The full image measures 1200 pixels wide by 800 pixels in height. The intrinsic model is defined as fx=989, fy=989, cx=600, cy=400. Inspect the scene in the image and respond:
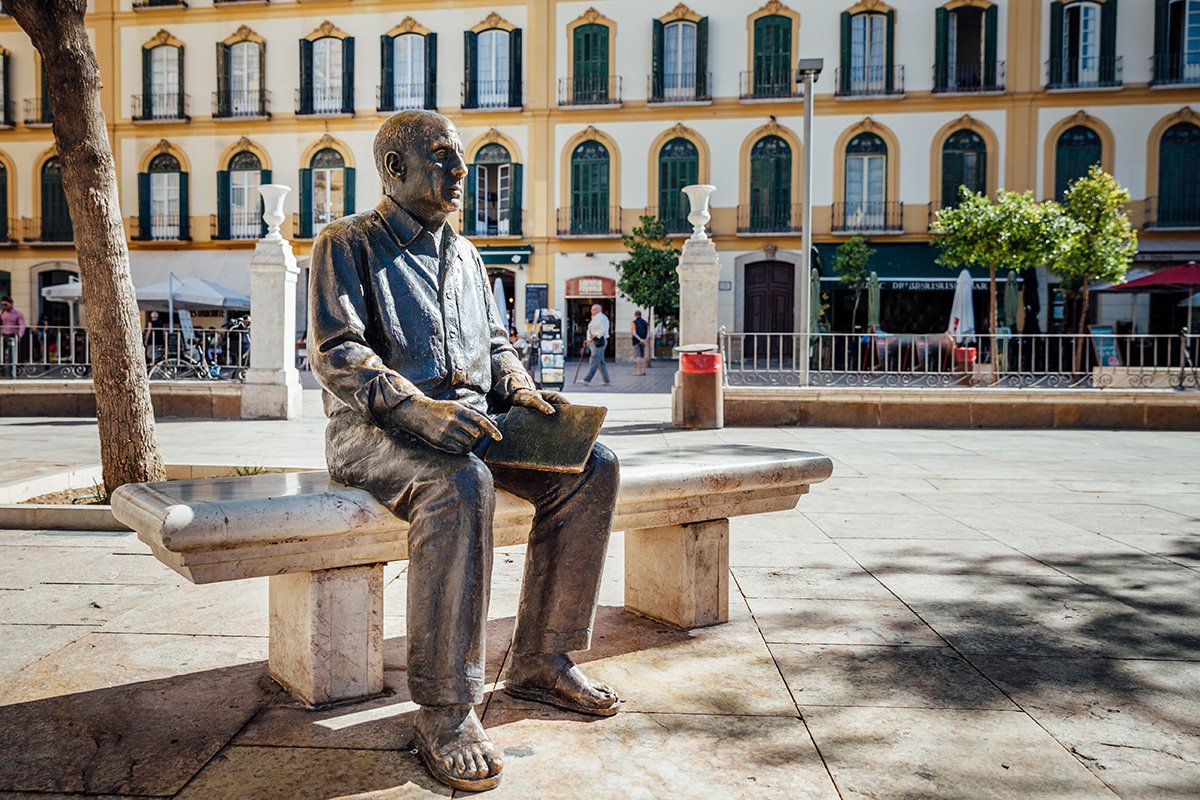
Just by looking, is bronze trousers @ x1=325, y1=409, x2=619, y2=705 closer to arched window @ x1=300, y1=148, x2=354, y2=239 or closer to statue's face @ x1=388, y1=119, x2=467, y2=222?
statue's face @ x1=388, y1=119, x2=467, y2=222

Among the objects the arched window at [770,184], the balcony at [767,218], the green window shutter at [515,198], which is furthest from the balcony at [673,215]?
the green window shutter at [515,198]

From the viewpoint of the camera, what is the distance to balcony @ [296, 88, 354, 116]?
29.4 metres

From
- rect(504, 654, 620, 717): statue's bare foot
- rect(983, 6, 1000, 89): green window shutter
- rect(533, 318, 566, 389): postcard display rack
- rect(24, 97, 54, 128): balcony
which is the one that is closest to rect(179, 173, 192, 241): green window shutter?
rect(24, 97, 54, 128): balcony

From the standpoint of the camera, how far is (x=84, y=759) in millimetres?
2521

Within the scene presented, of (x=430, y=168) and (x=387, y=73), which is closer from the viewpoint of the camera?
(x=430, y=168)

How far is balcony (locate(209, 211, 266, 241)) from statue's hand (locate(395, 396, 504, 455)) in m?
29.4

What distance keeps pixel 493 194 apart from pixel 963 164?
13295mm

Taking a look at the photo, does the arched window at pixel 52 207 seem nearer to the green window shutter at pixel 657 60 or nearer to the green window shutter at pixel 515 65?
the green window shutter at pixel 515 65

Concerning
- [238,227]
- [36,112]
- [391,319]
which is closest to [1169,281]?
[391,319]

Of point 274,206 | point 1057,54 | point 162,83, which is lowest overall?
point 274,206

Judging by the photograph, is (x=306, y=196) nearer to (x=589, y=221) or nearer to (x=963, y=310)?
(x=589, y=221)

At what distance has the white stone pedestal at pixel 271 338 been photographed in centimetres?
1208

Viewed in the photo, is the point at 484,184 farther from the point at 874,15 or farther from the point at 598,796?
the point at 598,796

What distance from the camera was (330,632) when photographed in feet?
9.48
